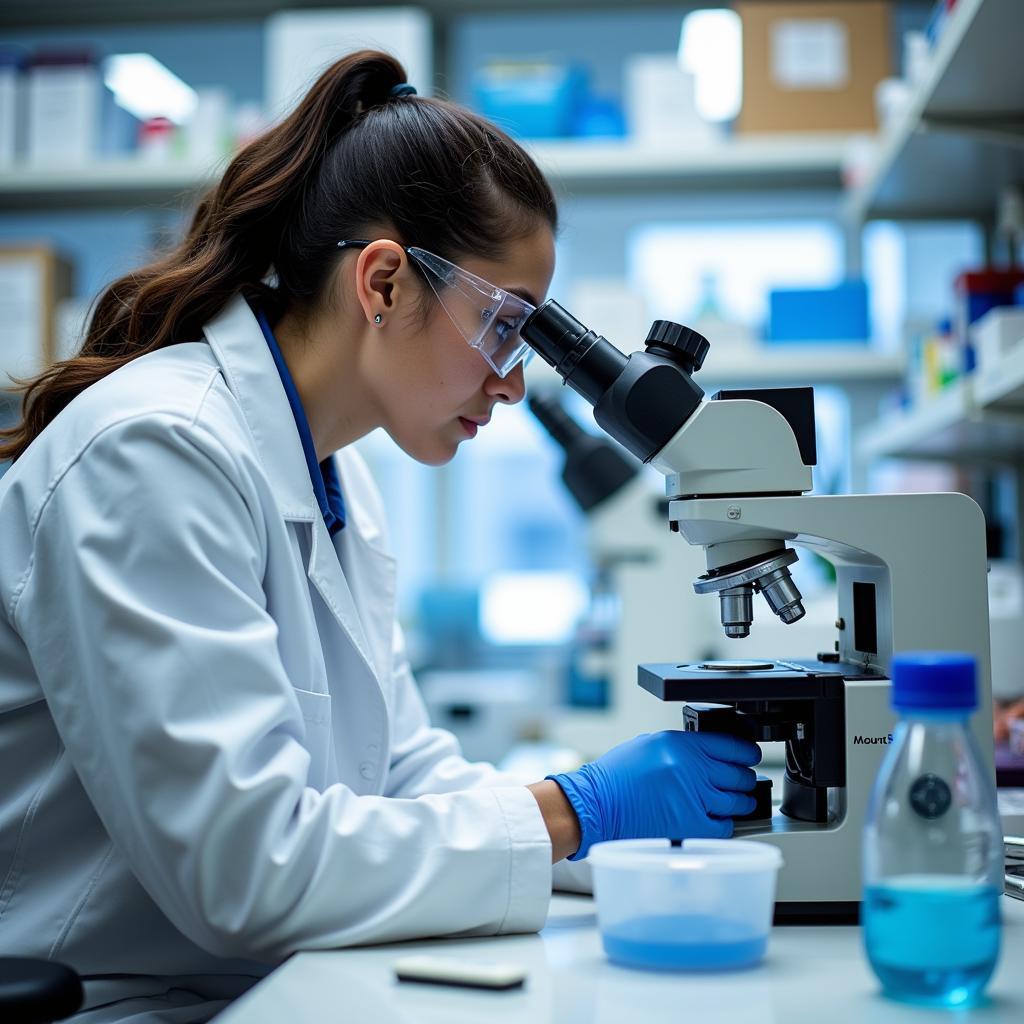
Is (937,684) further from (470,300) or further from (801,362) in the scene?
(801,362)

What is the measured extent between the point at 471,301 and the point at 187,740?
0.54 m

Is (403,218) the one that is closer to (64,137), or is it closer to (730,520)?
(730,520)

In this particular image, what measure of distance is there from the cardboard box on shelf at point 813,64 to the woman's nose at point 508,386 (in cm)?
188

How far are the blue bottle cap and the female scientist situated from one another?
1.05 ft

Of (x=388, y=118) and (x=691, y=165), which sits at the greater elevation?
(x=691, y=165)

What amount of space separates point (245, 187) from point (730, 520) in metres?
0.65

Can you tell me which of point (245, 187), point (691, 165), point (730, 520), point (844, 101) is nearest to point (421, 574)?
point (691, 165)

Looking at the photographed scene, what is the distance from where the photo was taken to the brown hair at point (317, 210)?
3.89 feet

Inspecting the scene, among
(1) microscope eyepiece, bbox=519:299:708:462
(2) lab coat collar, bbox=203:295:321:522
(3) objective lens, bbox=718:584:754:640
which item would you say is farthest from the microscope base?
(2) lab coat collar, bbox=203:295:321:522

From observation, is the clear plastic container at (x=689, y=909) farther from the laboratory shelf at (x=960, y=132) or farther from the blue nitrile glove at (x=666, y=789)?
the laboratory shelf at (x=960, y=132)

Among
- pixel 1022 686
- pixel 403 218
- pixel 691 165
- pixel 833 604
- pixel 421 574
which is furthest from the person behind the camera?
pixel 421 574

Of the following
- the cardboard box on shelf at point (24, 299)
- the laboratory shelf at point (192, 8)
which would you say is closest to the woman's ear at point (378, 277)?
the cardboard box on shelf at point (24, 299)

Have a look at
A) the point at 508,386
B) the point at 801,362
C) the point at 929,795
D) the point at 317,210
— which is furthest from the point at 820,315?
the point at 929,795

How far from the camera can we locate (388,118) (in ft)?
4.05
